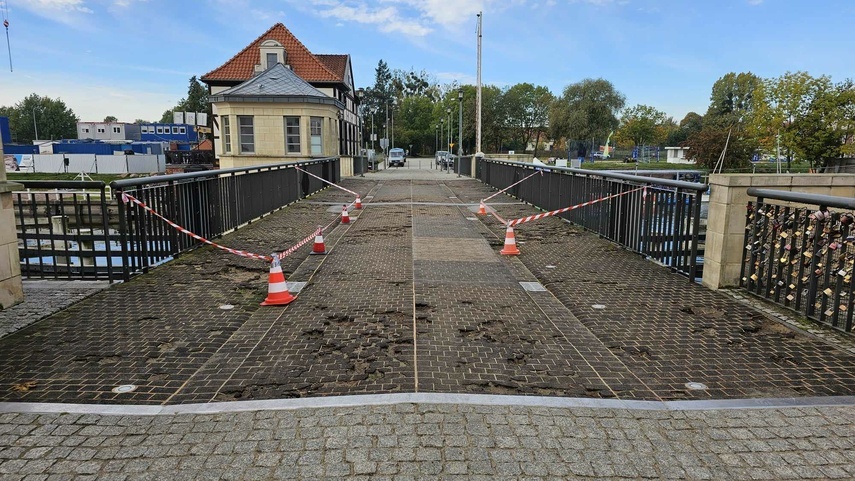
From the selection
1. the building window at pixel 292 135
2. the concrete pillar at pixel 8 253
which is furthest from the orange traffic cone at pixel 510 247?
the building window at pixel 292 135

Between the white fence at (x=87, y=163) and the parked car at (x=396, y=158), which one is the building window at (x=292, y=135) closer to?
the white fence at (x=87, y=163)

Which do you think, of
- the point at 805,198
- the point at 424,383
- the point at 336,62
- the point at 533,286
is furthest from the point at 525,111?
the point at 424,383

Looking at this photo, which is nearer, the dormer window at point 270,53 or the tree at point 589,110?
the dormer window at point 270,53

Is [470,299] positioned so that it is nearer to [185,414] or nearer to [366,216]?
[185,414]

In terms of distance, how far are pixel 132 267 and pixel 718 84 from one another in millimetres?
111546

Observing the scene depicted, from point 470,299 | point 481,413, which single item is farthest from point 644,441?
point 470,299

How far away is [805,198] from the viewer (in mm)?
5520

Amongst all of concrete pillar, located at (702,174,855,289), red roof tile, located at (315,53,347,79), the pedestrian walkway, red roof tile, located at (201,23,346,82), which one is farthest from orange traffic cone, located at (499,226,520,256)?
red roof tile, located at (315,53,347,79)

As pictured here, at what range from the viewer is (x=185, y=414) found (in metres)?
3.66

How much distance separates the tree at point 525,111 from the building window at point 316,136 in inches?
2765

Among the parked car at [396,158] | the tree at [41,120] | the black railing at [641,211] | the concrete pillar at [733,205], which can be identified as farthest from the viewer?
the tree at [41,120]

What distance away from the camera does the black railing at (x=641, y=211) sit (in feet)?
25.5

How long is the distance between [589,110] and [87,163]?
6129 centimetres

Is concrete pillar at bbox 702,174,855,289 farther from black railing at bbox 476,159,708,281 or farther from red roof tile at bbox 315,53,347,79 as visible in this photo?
red roof tile at bbox 315,53,347,79
